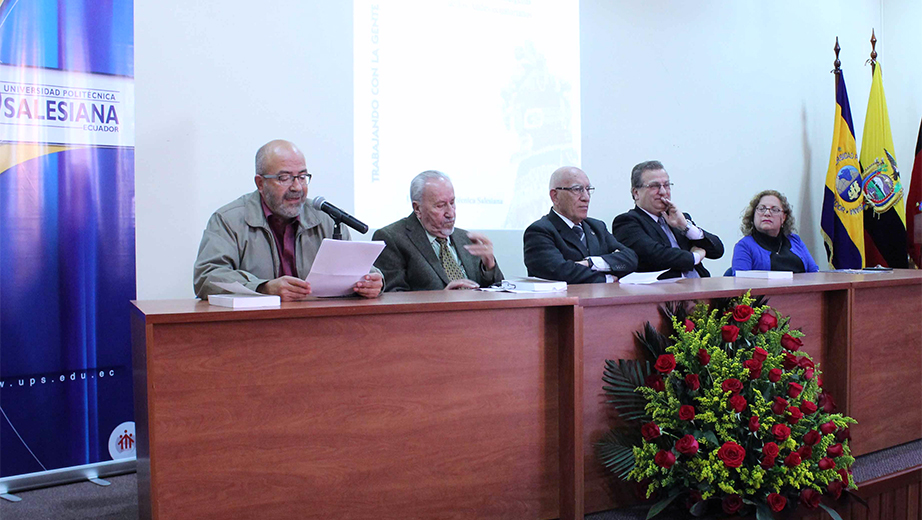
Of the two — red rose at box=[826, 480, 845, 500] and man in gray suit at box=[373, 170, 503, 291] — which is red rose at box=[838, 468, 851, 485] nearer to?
red rose at box=[826, 480, 845, 500]

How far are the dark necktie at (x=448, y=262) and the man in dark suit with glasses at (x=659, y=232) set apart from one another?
1.04 metres

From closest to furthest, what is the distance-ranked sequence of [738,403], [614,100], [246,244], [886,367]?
[738,403] → [246,244] → [886,367] → [614,100]

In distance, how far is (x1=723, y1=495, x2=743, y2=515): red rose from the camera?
5.99 ft

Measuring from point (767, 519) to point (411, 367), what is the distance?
3.23ft

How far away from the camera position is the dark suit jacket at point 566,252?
3209 mm

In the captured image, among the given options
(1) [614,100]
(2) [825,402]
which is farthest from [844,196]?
(2) [825,402]

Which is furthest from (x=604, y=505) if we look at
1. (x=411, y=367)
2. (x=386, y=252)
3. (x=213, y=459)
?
(x=386, y=252)

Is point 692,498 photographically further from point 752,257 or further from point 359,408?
point 752,257

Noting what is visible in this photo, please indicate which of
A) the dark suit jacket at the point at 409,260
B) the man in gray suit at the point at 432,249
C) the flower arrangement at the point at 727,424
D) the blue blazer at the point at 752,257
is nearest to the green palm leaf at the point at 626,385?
the flower arrangement at the point at 727,424

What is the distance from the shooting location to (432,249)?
9.84ft

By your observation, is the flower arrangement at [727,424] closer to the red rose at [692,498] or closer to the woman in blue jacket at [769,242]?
the red rose at [692,498]

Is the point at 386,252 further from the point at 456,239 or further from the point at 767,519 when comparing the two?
the point at 767,519

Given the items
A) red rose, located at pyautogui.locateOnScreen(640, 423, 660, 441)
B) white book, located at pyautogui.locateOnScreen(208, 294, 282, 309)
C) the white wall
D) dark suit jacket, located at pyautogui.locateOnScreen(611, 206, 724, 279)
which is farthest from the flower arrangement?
the white wall

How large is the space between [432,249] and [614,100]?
2.05 metres
